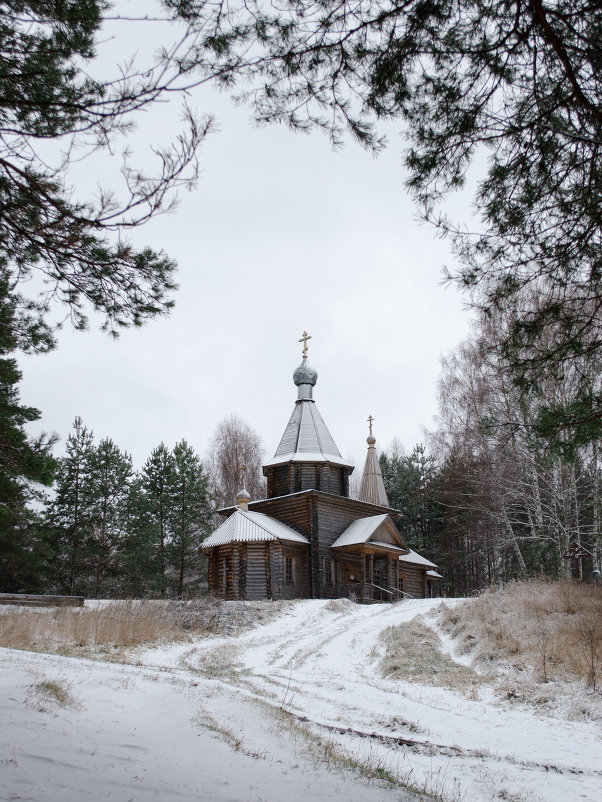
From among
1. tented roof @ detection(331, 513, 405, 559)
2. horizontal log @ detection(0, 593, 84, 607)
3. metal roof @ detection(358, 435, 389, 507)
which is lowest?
horizontal log @ detection(0, 593, 84, 607)

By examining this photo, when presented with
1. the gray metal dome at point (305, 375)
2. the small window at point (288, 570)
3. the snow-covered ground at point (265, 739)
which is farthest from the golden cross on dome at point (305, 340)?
the snow-covered ground at point (265, 739)

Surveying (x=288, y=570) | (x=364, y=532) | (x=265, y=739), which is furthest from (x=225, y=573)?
(x=265, y=739)

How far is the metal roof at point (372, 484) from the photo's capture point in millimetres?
33312

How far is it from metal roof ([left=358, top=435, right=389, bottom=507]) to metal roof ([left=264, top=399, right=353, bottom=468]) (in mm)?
4508

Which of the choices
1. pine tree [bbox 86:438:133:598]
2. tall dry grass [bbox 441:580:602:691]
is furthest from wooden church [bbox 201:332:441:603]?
tall dry grass [bbox 441:580:602:691]

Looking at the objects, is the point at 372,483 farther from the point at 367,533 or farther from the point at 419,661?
the point at 419,661

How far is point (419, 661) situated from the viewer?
11.5 meters

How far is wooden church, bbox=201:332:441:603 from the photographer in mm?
24500

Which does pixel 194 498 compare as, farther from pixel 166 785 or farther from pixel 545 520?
pixel 166 785

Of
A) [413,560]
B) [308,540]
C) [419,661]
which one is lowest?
[419,661]

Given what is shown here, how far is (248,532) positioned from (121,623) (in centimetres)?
1033

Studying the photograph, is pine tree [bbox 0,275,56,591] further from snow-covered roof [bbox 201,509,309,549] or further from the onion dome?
the onion dome

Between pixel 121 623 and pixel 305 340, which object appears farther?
pixel 305 340

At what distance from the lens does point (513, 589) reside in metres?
16.1
